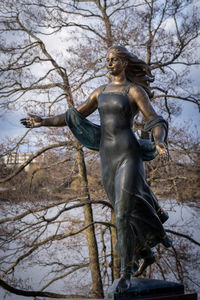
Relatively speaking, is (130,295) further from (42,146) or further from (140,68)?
(42,146)

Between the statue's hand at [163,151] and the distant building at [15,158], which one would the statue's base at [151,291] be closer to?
the statue's hand at [163,151]

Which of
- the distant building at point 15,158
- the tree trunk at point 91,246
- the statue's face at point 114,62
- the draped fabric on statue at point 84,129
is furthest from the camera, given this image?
the tree trunk at point 91,246

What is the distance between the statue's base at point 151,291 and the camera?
2.56m

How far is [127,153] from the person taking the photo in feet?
9.46

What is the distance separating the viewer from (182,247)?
26.2 feet

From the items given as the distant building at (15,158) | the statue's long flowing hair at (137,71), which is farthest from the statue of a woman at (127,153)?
the distant building at (15,158)

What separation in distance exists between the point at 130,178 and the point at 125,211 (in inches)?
10.0

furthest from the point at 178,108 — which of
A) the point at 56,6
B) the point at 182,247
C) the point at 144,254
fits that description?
the point at 144,254

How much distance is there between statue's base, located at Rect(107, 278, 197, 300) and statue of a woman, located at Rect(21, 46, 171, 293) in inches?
2.1

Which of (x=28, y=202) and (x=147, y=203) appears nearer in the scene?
(x=147, y=203)

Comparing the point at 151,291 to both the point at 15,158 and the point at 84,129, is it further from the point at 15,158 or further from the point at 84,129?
the point at 15,158

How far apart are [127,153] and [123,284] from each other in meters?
0.99

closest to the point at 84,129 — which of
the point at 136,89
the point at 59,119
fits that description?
the point at 59,119


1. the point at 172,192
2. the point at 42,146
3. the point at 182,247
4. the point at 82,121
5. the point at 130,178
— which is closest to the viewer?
the point at 130,178
